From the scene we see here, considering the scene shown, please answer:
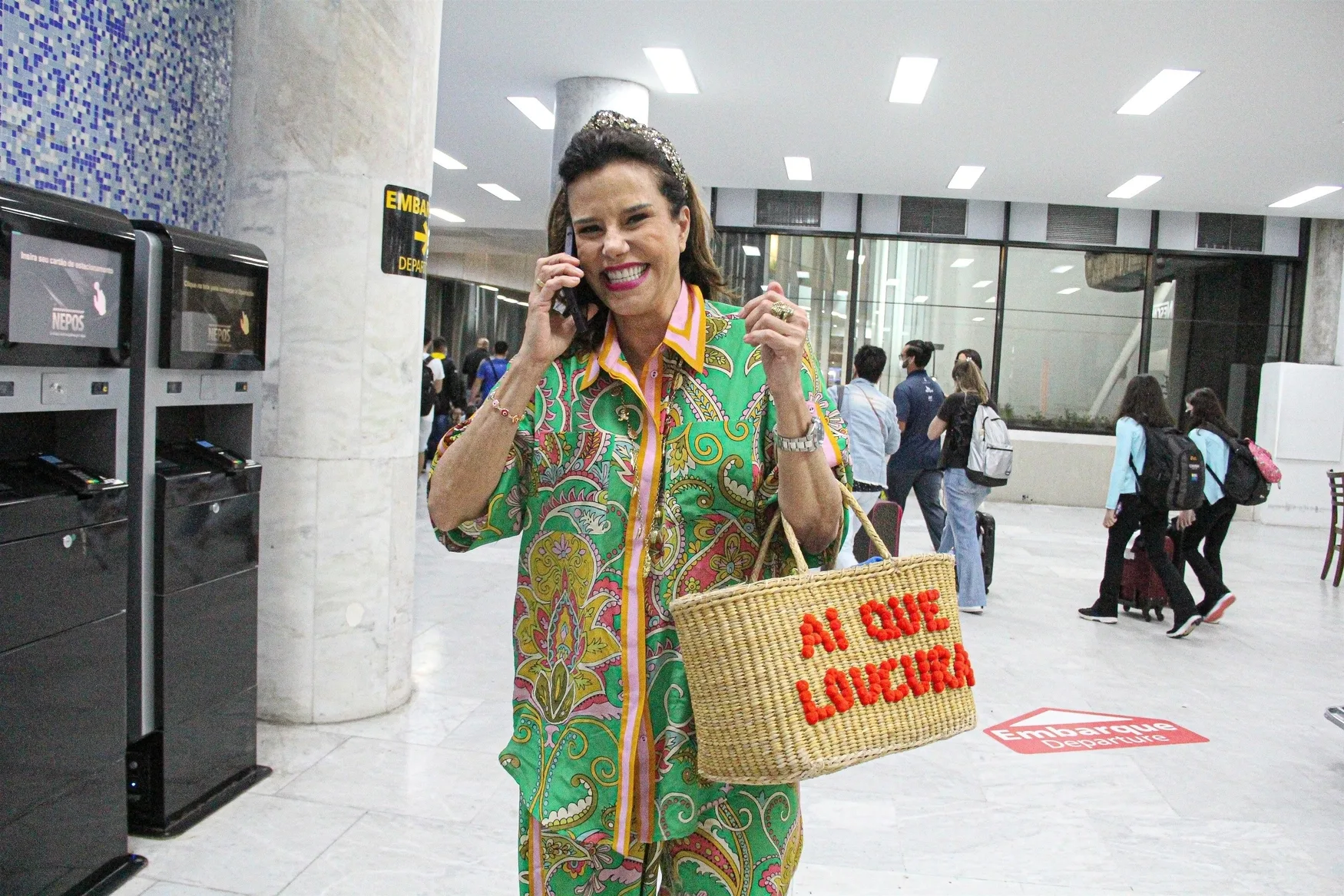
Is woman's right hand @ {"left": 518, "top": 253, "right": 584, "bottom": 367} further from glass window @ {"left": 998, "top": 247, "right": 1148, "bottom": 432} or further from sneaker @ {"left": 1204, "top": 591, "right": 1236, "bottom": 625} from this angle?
glass window @ {"left": 998, "top": 247, "right": 1148, "bottom": 432}

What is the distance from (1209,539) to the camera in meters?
7.35

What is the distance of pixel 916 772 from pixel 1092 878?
3.08 ft

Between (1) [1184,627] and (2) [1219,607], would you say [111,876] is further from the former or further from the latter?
(2) [1219,607]

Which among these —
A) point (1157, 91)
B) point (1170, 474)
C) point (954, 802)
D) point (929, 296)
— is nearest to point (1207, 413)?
point (1170, 474)

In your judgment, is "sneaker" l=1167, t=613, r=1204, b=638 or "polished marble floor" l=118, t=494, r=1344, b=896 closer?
"polished marble floor" l=118, t=494, r=1344, b=896

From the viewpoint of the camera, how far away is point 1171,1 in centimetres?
703

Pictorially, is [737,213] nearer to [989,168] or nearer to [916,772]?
[989,168]

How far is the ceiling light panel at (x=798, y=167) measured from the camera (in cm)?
1255

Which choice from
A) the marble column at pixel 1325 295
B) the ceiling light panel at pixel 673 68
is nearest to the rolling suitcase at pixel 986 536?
the ceiling light panel at pixel 673 68

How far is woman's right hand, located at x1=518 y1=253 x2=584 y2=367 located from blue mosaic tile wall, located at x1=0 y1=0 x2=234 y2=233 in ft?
7.94

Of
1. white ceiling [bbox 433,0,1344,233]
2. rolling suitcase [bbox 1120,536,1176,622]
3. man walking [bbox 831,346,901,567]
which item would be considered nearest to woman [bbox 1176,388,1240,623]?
rolling suitcase [bbox 1120,536,1176,622]

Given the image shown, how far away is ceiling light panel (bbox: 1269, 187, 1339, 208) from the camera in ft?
40.6

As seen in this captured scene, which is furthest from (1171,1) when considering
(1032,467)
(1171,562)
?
(1032,467)

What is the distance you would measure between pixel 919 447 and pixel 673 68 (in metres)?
4.44
